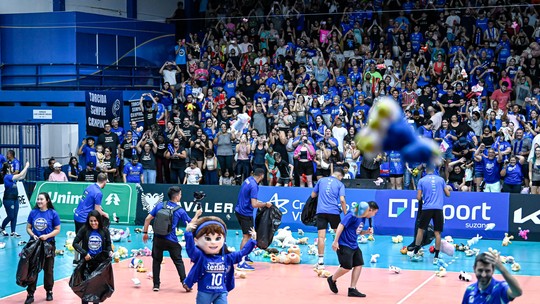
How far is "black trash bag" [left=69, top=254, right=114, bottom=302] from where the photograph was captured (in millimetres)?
12430

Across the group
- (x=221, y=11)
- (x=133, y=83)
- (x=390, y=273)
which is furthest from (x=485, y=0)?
(x=390, y=273)

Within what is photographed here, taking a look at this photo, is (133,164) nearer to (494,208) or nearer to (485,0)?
(494,208)

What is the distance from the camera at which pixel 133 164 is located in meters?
24.6

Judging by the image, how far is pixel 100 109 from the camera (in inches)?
1138

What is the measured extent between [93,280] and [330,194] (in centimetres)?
576

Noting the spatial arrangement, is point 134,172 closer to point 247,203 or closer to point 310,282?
point 247,203

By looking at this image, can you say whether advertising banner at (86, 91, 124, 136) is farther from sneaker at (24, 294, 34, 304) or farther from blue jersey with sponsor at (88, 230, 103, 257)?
blue jersey with sponsor at (88, 230, 103, 257)

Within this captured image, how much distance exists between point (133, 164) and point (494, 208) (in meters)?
10.3

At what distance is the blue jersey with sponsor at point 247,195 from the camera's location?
16500 millimetres

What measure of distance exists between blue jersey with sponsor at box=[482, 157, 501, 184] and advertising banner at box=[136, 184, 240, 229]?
259 inches

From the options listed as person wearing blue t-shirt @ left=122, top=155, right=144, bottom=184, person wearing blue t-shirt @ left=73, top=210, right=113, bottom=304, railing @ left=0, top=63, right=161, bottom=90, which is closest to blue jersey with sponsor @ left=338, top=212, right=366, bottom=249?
person wearing blue t-shirt @ left=73, top=210, right=113, bottom=304

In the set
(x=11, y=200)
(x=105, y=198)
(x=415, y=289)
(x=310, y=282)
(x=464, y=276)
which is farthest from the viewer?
(x=105, y=198)

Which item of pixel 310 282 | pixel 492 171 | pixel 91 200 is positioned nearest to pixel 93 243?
pixel 91 200

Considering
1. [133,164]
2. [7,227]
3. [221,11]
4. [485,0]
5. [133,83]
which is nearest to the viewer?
[7,227]
